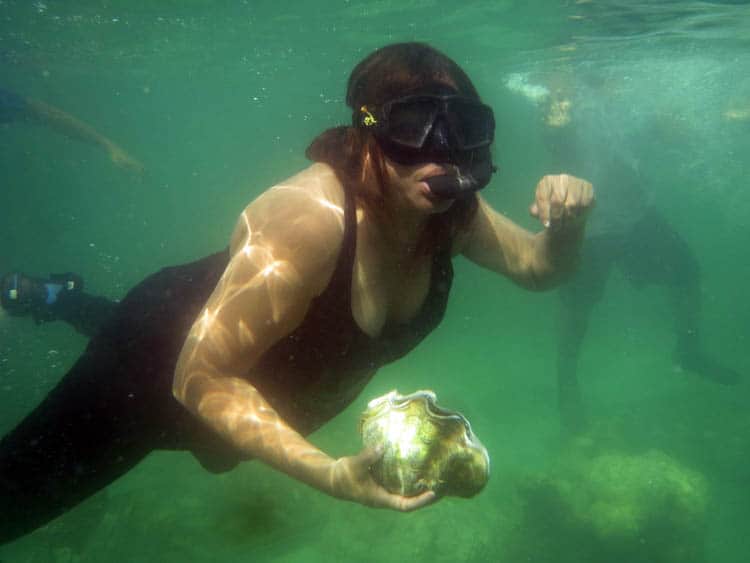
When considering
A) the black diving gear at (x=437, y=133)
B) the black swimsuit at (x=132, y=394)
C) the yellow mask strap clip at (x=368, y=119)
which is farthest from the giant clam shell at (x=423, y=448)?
the yellow mask strap clip at (x=368, y=119)

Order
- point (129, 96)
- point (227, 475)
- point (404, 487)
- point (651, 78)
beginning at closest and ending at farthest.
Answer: point (404, 487)
point (227, 475)
point (651, 78)
point (129, 96)

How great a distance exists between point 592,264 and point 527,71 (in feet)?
65.0

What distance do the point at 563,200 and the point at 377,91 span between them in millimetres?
1258

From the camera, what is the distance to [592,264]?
11.9 metres

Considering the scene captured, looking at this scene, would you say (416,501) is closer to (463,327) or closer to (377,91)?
(377,91)

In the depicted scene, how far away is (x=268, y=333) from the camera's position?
2.18 m

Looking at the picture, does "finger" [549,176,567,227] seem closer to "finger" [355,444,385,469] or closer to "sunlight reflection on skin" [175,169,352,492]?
"sunlight reflection on skin" [175,169,352,492]

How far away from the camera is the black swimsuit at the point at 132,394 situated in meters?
2.88

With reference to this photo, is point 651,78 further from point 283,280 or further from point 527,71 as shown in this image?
point 283,280

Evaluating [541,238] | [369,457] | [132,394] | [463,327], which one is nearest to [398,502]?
[369,457]

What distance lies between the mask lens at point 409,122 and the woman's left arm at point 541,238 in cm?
95

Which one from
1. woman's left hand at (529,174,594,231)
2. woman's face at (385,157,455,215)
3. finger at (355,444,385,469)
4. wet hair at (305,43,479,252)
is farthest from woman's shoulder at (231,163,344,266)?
woman's left hand at (529,174,594,231)

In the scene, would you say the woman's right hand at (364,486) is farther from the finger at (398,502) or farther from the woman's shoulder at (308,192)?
the woman's shoulder at (308,192)

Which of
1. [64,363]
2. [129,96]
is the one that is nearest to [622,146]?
[64,363]
